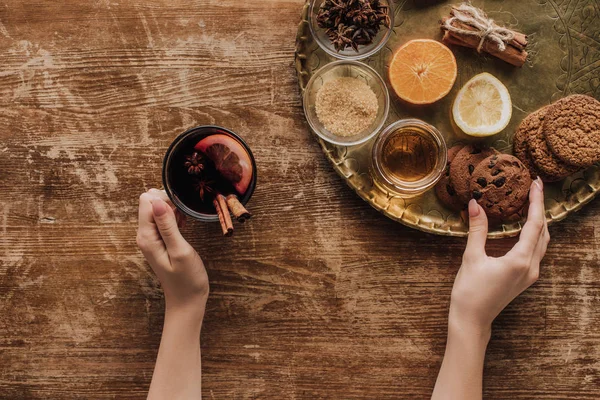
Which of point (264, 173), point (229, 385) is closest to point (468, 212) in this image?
point (264, 173)

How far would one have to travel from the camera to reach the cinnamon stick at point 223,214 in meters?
1.31

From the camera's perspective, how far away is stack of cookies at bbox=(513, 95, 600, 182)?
147 cm

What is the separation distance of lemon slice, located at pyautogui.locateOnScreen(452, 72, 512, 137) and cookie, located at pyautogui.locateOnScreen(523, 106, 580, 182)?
3.5 inches

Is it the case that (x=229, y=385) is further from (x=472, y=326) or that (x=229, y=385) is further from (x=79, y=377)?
(x=472, y=326)

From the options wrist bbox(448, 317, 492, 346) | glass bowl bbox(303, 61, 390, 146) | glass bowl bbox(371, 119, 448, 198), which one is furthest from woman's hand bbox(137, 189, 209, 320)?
wrist bbox(448, 317, 492, 346)

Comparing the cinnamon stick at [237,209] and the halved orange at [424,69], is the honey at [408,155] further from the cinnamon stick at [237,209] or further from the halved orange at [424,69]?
the cinnamon stick at [237,209]

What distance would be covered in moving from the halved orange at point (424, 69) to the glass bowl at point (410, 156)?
0.09 metres

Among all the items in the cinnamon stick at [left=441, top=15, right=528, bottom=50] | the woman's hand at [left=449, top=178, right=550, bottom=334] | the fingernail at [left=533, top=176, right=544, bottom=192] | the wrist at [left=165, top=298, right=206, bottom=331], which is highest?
the cinnamon stick at [left=441, top=15, right=528, bottom=50]

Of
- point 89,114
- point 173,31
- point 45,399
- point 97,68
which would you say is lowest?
point 45,399

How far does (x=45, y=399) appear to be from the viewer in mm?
1669

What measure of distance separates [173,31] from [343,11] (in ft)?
1.91

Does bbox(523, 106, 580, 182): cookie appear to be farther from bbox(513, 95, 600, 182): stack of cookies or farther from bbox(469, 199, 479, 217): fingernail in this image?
bbox(469, 199, 479, 217): fingernail

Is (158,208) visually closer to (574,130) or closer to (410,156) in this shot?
(410,156)

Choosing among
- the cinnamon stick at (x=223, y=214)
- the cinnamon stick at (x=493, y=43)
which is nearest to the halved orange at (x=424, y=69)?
the cinnamon stick at (x=493, y=43)
